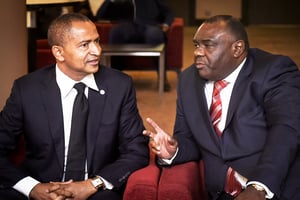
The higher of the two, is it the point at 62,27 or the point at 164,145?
the point at 62,27

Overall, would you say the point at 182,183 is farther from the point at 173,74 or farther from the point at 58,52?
the point at 173,74

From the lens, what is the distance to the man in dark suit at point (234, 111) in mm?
2275

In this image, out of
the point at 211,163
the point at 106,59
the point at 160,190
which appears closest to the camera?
the point at 160,190

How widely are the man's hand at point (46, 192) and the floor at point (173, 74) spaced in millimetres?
2646

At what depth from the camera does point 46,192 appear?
2.44 meters

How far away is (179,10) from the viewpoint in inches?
519

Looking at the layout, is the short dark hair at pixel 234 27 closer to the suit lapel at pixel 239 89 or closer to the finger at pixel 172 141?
the suit lapel at pixel 239 89

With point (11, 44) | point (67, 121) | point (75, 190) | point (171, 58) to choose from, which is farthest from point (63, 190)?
point (171, 58)

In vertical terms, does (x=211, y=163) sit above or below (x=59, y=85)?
below

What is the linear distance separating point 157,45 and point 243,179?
4377 millimetres

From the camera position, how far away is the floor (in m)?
5.70

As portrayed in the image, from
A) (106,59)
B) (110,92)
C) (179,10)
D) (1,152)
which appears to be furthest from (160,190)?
(179,10)

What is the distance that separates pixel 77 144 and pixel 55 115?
0.17 m

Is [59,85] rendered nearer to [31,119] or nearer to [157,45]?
[31,119]
